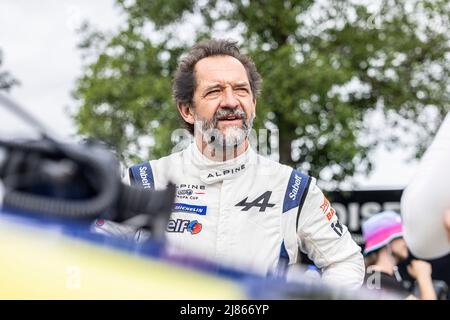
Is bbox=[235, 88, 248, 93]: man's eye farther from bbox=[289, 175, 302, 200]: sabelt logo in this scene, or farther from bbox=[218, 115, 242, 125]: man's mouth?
bbox=[289, 175, 302, 200]: sabelt logo

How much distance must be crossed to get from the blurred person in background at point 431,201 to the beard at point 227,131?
1.20 meters

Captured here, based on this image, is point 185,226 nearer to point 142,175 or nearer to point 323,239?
point 142,175

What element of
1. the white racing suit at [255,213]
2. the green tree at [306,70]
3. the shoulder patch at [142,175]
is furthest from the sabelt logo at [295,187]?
the green tree at [306,70]

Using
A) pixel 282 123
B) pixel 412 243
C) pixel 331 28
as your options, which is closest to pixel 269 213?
pixel 412 243

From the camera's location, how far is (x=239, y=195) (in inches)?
102

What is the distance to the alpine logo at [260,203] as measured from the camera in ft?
8.32

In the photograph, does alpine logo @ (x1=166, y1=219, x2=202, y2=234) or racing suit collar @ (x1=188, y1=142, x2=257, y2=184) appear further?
racing suit collar @ (x1=188, y1=142, x2=257, y2=184)

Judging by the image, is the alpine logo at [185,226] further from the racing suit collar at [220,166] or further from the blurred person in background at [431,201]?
the blurred person in background at [431,201]

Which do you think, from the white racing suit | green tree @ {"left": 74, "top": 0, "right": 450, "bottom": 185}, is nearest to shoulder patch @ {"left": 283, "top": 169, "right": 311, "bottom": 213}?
the white racing suit

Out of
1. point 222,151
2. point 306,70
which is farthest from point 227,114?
point 306,70

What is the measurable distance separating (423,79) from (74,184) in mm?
16097

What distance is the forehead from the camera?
2.68m

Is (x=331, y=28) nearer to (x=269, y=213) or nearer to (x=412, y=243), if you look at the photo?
(x=269, y=213)

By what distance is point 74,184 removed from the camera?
1.30 m
